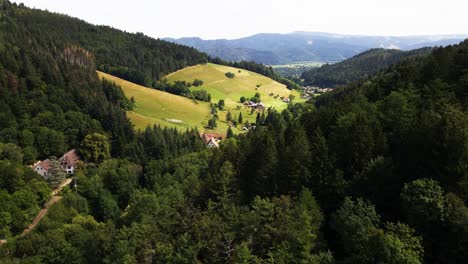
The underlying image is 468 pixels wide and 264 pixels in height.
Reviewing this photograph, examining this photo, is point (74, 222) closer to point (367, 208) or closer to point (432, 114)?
point (367, 208)

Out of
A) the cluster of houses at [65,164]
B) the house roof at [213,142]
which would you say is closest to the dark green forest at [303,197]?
the cluster of houses at [65,164]

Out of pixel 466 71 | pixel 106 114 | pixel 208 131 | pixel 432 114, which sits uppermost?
pixel 466 71

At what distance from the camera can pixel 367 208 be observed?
32156 millimetres

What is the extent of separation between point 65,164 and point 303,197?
81.1 metres

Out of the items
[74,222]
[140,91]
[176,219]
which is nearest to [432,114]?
[176,219]

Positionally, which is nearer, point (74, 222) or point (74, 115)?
point (74, 222)

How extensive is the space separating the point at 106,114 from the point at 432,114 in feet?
347

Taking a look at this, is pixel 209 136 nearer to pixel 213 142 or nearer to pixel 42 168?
pixel 213 142

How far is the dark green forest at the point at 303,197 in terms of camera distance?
3047cm

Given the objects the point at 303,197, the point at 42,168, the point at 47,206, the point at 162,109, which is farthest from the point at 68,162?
the point at 303,197

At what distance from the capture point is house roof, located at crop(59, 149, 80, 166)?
97.2 metres

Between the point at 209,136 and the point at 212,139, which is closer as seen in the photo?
the point at 212,139

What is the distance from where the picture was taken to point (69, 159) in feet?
322

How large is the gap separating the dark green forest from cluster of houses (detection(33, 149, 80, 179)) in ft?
19.3
